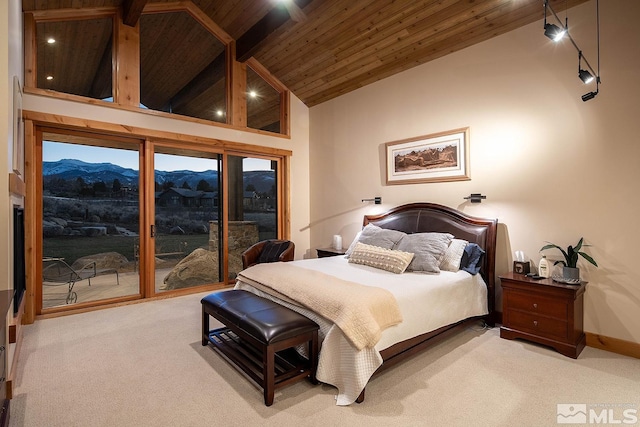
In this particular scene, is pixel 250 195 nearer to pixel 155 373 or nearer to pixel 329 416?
pixel 155 373

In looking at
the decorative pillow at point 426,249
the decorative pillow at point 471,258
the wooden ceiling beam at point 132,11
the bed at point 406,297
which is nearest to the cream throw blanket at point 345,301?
the bed at point 406,297

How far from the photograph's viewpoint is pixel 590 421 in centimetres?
192

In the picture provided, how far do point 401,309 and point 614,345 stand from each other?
2058 millimetres

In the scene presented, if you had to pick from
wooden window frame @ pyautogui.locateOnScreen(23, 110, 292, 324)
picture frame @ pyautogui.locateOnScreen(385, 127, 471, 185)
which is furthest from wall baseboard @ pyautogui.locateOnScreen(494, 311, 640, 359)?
wooden window frame @ pyautogui.locateOnScreen(23, 110, 292, 324)

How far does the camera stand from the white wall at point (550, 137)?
2.78 metres

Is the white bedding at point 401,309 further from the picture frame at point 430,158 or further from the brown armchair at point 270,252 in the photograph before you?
the picture frame at point 430,158

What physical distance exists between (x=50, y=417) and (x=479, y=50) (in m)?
4.92

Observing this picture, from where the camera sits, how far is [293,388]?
2.26 m

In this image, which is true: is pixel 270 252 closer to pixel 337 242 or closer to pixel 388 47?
pixel 337 242

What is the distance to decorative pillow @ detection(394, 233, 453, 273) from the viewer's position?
316 cm

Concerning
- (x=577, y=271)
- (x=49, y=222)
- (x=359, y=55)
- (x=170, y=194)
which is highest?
(x=359, y=55)

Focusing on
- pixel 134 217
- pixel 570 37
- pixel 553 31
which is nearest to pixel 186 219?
pixel 134 217

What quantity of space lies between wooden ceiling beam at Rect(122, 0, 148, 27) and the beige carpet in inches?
146

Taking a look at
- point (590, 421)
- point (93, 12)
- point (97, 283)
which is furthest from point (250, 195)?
point (590, 421)
